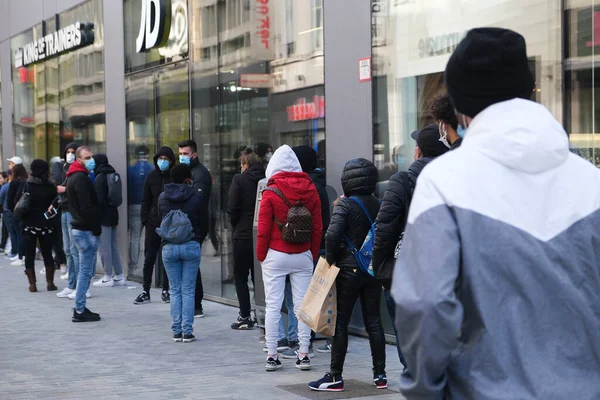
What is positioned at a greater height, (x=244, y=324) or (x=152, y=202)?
(x=152, y=202)

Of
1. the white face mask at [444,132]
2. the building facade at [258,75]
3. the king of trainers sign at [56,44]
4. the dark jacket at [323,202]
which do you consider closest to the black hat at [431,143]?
the white face mask at [444,132]

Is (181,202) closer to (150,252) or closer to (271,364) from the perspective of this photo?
(271,364)

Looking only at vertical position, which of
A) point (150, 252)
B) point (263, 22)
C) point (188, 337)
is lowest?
point (188, 337)

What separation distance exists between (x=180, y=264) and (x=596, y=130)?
4.22 metres

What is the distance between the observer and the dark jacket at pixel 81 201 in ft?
36.0

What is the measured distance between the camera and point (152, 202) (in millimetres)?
12250

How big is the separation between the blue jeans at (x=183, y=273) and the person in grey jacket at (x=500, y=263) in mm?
6972

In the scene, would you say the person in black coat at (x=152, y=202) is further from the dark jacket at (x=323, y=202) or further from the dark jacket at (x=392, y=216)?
the dark jacket at (x=392, y=216)

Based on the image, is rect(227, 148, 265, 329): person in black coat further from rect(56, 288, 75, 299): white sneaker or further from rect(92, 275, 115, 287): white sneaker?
rect(92, 275, 115, 287): white sneaker

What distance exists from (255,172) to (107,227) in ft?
17.9

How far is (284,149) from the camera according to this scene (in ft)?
26.4

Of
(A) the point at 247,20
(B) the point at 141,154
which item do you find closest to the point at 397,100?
(A) the point at 247,20

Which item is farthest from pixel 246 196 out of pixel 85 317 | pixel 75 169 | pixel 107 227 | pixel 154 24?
pixel 154 24

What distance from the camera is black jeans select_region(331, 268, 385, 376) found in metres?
7.06
